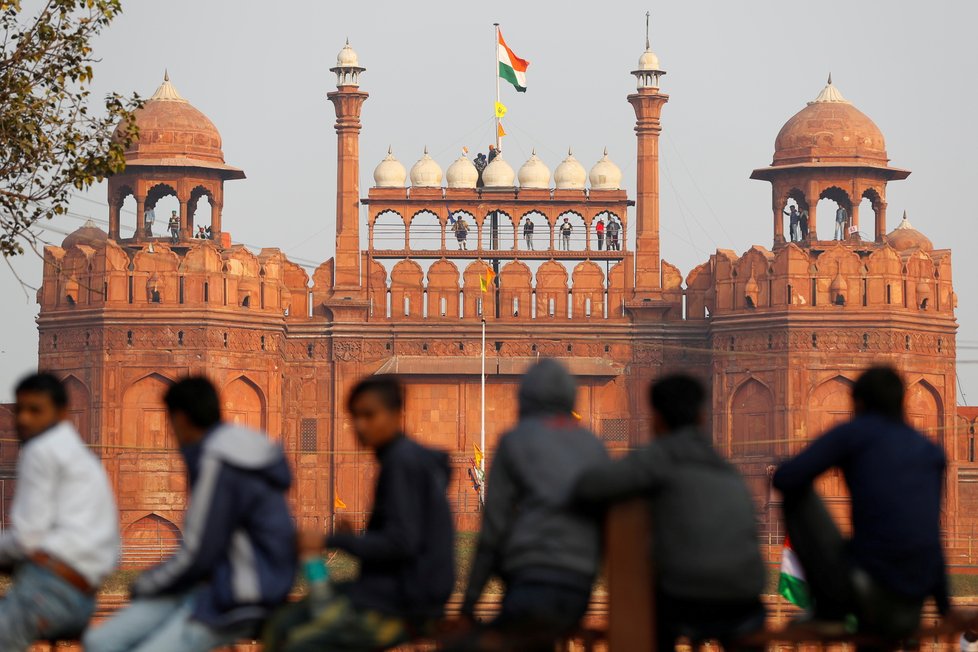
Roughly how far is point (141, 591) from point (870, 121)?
124 ft

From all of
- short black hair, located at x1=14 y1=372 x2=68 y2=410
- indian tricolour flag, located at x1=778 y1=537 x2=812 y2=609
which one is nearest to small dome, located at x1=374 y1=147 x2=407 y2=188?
indian tricolour flag, located at x1=778 y1=537 x2=812 y2=609

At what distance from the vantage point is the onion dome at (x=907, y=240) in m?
43.6

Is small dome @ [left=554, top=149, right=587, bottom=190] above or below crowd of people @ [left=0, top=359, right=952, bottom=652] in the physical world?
above

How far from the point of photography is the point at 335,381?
Answer: 4188cm

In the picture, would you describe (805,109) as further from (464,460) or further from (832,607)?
(832,607)

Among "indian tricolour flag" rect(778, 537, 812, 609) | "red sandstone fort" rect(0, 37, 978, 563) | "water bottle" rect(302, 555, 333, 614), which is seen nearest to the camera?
"water bottle" rect(302, 555, 333, 614)

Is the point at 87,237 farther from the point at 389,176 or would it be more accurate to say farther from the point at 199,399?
the point at 199,399

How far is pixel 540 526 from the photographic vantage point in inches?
285

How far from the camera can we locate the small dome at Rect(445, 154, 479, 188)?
1704 inches

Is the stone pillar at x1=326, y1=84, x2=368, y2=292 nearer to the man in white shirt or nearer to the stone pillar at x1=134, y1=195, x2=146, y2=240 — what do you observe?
the stone pillar at x1=134, y1=195, x2=146, y2=240

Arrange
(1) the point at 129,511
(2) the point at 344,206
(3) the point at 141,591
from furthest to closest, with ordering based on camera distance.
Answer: (2) the point at 344,206
(1) the point at 129,511
(3) the point at 141,591

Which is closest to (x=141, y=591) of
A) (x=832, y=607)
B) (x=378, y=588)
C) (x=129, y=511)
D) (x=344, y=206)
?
(x=378, y=588)

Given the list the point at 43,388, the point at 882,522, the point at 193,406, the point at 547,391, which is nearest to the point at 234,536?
the point at 193,406

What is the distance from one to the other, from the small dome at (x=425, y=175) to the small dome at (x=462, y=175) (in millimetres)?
205
